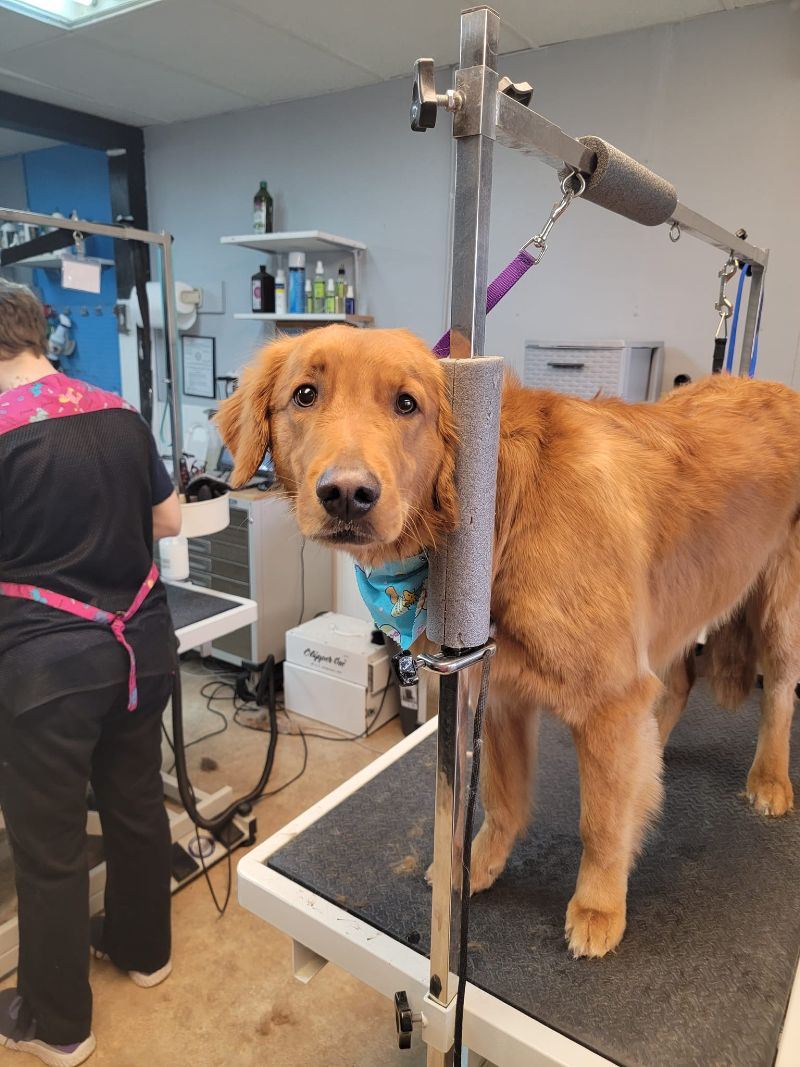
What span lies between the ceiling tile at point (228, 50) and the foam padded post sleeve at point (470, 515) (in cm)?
281

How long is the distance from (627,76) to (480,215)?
112 inches

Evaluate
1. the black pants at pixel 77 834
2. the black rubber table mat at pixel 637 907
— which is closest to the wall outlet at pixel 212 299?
the black pants at pixel 77 834

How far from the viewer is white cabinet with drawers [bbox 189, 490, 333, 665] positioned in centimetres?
357

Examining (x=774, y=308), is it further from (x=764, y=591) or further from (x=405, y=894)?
(x=405, y=894)

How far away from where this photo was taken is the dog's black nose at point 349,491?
743mm

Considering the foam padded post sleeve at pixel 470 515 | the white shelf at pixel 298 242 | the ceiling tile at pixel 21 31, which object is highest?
the ceiling tile at pixel 21 31

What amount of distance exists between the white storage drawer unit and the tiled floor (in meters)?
2.10

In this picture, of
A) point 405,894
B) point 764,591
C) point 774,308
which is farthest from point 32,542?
point 774,308

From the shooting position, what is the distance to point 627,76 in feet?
9.43

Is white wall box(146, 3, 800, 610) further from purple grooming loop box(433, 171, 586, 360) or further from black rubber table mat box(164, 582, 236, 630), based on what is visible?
purple grooming loop box(433, 171, 586, 360)

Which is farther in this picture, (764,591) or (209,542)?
(209,542)

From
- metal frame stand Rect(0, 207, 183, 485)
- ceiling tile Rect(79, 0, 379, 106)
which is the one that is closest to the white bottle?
ceiling tile Rect(79, 0, 379, 106)

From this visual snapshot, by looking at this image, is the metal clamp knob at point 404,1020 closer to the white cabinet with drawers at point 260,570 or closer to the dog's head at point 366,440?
the dog's head at point 366,440

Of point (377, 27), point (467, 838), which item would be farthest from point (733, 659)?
point (377, 27)
